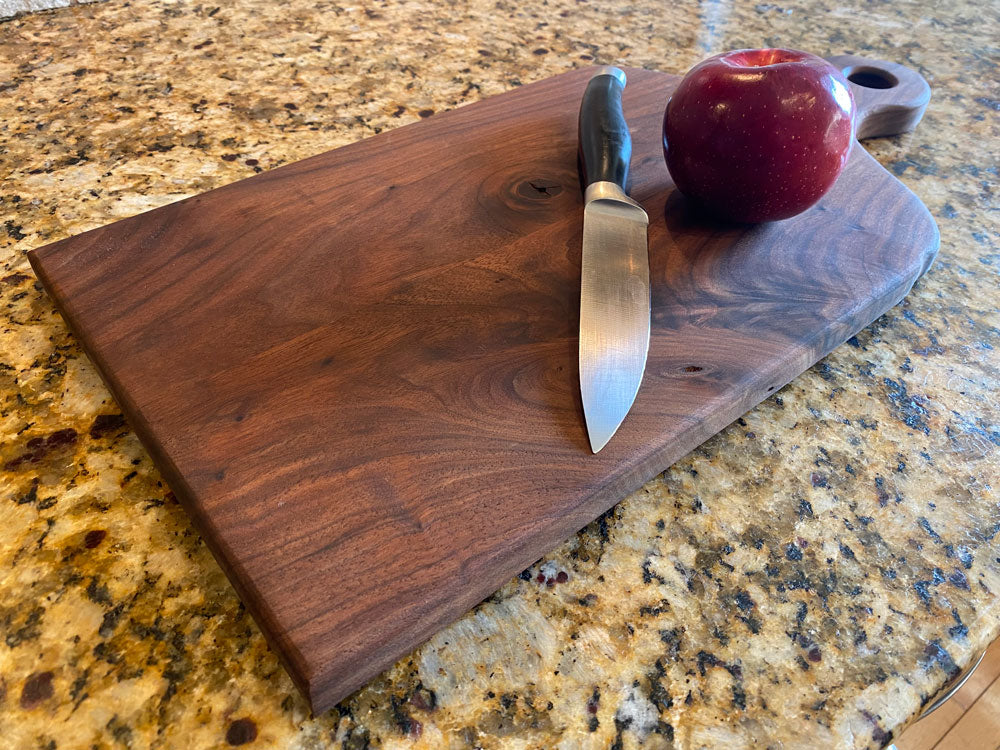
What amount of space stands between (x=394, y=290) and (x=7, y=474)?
365 millimetres

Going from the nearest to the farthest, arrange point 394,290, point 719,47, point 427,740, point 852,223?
point 427,740, point 394,290, point 852,223, point 719,47

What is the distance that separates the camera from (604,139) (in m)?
0.81

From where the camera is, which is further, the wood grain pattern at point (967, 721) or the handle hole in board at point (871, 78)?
the wood grain pattern at point (967, 721)

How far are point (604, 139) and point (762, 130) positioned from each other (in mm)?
176

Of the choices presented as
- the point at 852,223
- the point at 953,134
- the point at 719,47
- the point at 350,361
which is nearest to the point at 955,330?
the point at 852,223

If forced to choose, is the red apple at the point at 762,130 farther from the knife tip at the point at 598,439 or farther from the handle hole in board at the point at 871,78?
the handle hole in board at the point at 871,78

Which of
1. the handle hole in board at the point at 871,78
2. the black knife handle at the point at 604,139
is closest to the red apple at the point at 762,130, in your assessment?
the black knife handle at the point at 604,139

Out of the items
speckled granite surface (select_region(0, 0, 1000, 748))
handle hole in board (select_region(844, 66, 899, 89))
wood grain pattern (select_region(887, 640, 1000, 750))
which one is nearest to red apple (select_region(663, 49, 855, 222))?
speckled granite surface (select_region(0, 0, 1000, 748))

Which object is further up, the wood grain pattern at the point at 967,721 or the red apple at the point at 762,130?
the red apple at the point at 762,130

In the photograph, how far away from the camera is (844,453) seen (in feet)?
2.16

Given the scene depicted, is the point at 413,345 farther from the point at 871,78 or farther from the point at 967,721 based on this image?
the point at 967,721

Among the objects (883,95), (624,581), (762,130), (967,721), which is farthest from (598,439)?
(967,721)

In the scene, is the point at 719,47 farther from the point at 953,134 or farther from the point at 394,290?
the point at 394,290

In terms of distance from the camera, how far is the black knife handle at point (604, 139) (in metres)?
0.79
